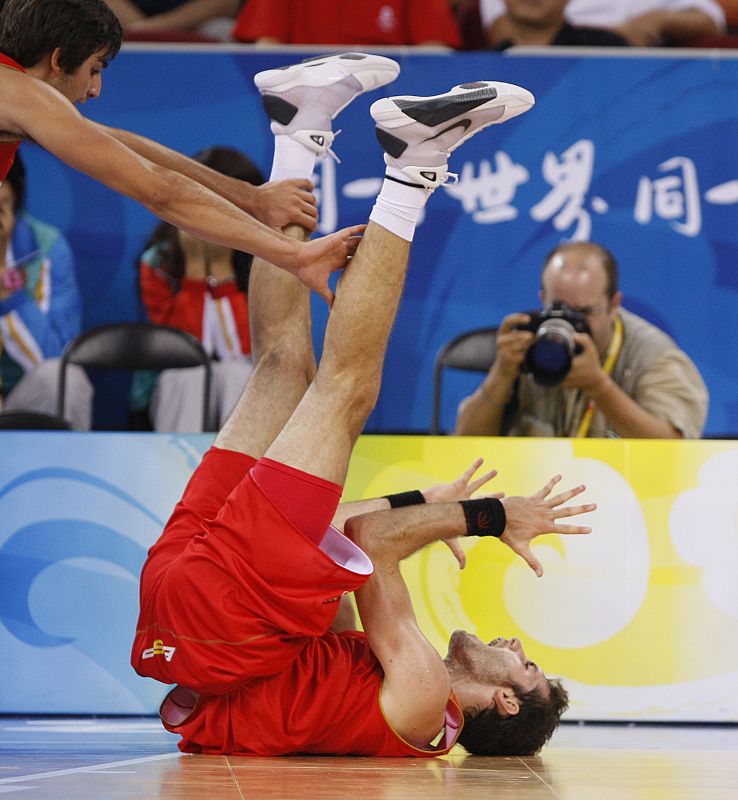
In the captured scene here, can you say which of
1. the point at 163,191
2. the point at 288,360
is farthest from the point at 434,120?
Answer: the point at 288,360

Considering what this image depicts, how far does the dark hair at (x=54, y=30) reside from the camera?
3111 mm

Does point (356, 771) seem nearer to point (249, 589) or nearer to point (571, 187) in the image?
point (249, 589)

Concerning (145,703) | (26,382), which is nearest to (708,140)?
(26,382)

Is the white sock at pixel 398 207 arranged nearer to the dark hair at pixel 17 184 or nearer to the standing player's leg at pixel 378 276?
the standing player's leg at pixel 378 276

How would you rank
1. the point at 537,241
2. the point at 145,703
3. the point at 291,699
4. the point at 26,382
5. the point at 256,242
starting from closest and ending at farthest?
the point at 256,242 → the point at 291,699 → the point at 145,703 → the point at 26,382 → the point at 537,241

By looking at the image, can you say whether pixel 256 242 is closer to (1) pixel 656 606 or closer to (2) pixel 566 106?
(1) pixel 656 606

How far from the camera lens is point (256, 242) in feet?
9.93

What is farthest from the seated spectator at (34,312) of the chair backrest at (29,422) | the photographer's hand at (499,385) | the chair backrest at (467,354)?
the photographer's hand at (499,385)

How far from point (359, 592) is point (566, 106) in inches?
133

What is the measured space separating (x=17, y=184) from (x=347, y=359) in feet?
9.69

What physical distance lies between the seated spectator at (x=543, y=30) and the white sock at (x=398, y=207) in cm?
327

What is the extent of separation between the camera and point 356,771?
10.1 ft

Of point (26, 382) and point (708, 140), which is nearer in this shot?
point (26, 382)

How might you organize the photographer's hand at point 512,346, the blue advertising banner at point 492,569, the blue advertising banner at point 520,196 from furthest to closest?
the blue advertising banner at point 520,196 → the photographer's hand at point 512,346 → the blue advertising banner at point 492,569
